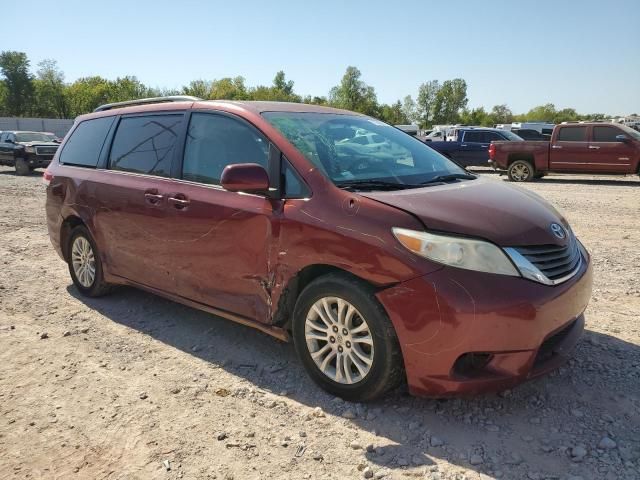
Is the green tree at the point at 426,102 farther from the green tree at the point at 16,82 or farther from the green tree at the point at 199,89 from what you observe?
the green tree at the point at 16,82

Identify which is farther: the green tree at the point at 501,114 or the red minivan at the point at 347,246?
the green tree at the point at 501,114

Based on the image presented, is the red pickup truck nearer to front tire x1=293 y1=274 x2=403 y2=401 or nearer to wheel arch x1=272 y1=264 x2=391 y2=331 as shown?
wheel arch x1=272 y1=264 x2=391 y2=331

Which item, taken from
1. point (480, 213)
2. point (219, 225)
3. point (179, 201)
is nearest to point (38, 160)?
point (179, 201)

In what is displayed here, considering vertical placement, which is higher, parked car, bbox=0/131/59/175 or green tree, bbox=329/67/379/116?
green tree, bbox=329/67/379/116

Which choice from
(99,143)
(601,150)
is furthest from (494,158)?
(99,143)

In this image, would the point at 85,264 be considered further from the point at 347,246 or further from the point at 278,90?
the point at 278,90

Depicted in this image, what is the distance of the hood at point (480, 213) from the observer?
284cm

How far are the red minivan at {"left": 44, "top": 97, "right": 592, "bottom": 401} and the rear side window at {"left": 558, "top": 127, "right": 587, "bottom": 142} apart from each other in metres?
→ 13.9

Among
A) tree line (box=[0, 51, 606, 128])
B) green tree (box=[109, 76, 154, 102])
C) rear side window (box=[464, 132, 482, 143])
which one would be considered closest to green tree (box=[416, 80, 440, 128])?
tree line (box=[0, 51, 606, 128])

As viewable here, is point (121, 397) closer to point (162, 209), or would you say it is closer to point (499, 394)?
point (162, 209)

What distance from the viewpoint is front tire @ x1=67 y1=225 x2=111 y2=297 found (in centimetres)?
502

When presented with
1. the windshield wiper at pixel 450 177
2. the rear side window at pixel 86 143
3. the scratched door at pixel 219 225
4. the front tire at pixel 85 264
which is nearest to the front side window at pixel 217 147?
the scratched door at pixel 219 225

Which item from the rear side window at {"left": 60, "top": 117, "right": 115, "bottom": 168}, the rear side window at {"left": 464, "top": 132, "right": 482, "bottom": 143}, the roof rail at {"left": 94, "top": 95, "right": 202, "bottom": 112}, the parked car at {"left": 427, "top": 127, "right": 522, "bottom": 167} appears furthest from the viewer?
the rear side window at {"left": 464, "top": 132, "right": 482, "bottom": 143}

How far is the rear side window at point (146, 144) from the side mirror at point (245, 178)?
1054 mm
